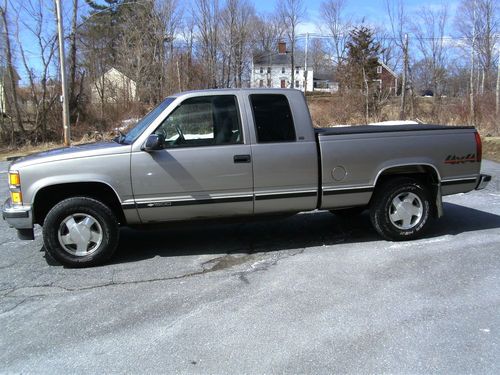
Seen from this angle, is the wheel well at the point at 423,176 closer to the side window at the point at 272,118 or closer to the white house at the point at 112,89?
the side window at the point at 272,118

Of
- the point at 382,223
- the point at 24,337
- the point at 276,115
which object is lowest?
the point at 24,337

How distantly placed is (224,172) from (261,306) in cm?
170

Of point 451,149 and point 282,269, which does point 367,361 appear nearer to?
point 282,269

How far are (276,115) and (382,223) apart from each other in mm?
1890

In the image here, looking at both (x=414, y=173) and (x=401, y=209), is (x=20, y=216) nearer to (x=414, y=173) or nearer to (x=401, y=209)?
(x=401, y=209)

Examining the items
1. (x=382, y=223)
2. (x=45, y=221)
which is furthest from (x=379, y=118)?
(x=45, y=221)

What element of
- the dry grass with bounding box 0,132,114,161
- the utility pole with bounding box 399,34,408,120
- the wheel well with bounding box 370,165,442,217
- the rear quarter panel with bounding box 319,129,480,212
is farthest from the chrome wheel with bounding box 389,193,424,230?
the utility pole with bounding box 399,34,408,120

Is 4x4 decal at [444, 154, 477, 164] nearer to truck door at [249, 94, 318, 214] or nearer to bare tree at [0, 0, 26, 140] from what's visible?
truck door at [249, 94, 318, 214]

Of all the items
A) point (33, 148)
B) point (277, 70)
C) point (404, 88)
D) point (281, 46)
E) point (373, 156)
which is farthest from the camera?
point (277, 70)

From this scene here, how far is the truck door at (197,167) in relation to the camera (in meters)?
5.02

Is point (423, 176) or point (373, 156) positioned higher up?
point (373, 156)

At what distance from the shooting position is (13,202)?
16.3 ft

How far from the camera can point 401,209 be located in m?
5.75

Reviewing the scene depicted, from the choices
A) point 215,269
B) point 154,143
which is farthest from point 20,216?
point 215,269
